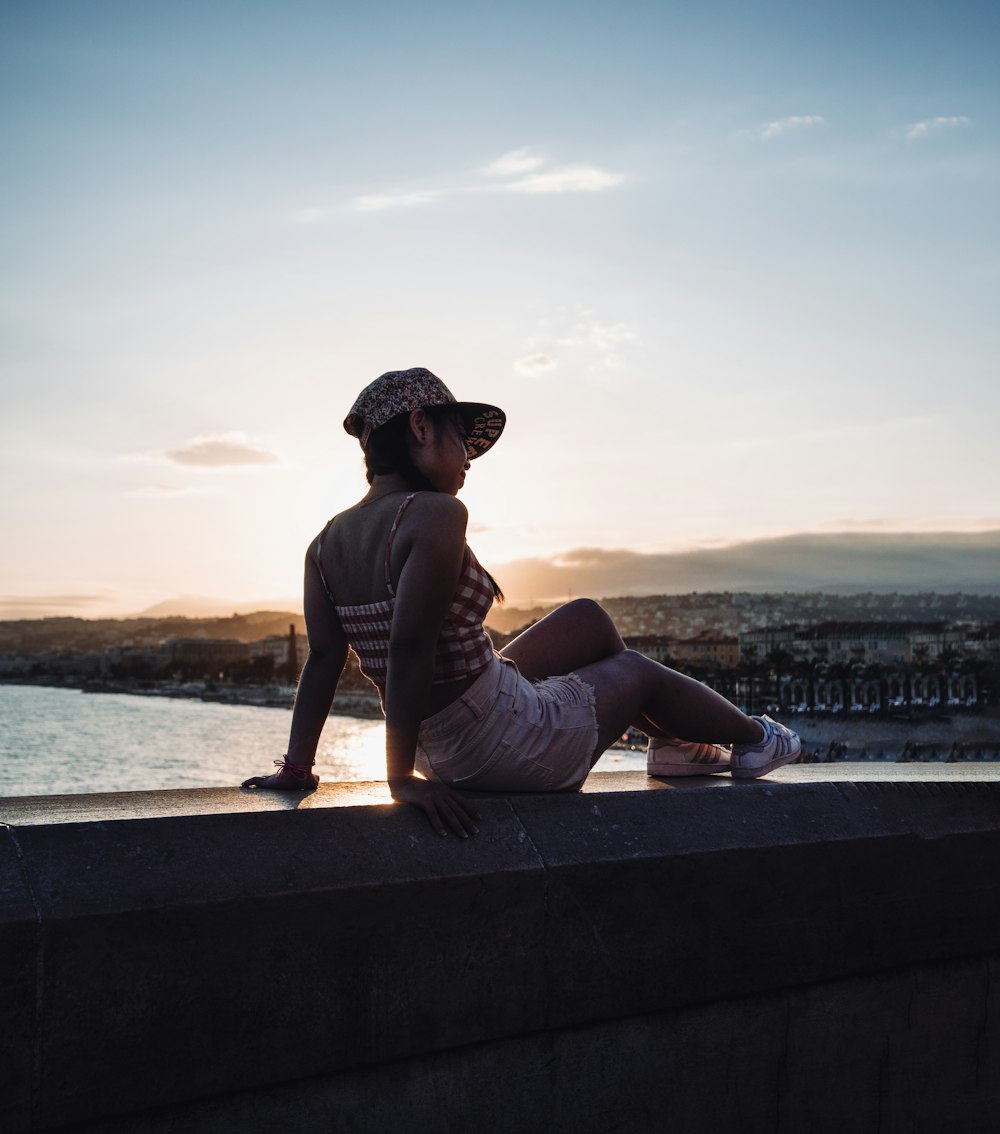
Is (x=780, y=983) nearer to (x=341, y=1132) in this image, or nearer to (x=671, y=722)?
(x=671, y=722)

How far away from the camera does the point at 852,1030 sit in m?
2.54

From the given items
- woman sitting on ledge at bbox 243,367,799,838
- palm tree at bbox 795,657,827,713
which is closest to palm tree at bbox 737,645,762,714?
palm tree at bbox 795,657,827,713

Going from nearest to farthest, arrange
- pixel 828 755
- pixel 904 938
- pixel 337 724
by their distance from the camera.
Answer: pixel 904 938, pixel 828 755, pixel 337 724

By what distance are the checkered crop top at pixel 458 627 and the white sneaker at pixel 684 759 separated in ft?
2.21

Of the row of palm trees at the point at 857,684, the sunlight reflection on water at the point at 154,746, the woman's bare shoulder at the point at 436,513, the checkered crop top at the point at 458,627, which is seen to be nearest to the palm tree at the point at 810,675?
the row of palm trees at the point at 857,684

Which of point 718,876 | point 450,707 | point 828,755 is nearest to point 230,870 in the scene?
point 450,707

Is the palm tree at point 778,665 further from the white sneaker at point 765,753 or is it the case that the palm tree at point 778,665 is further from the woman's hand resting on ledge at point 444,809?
the woman's hand resting on ledge at point 444,809

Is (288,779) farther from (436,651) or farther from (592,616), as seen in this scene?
(592,616)

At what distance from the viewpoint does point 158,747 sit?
302 feet

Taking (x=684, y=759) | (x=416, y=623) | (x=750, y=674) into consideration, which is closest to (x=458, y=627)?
(x=416, y=623)

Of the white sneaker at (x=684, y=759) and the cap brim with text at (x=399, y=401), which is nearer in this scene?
the cap brim with text at (x=399, y=401)

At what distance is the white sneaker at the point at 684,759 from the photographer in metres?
3.12

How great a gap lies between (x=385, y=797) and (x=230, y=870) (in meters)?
0.48

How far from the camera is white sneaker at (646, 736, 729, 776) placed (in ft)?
10.3
